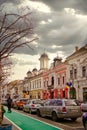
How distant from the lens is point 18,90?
10994 centimetres

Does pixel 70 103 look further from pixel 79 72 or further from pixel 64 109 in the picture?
pixel 79 72

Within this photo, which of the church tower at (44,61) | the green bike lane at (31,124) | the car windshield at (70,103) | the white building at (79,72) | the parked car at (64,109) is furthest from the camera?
the church tower at (44,61)

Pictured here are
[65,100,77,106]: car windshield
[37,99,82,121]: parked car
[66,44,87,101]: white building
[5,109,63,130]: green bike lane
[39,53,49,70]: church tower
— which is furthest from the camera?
[39,53,49,70]: church tower

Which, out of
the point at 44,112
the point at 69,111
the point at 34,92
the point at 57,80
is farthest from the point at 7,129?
the point at 34,92

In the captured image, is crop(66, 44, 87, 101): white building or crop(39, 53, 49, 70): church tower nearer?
crop(66, 44, 87, 101): white building

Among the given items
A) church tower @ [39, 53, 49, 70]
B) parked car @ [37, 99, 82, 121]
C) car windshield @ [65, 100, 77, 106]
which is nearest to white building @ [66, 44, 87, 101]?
parked car @ [37, 99, 82, 121]

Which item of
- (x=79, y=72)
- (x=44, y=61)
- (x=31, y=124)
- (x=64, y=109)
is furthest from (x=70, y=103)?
(x=44, y=61)

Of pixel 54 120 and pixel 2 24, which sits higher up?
pixel 2 24

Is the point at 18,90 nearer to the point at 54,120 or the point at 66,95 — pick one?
the point at 66,95

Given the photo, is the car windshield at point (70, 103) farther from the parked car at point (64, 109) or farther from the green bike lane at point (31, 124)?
the green bike lane at point (31, 124)

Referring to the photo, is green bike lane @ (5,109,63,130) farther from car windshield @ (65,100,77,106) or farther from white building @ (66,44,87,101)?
white building @ (66,44,87,101)

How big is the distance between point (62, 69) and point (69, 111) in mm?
36092

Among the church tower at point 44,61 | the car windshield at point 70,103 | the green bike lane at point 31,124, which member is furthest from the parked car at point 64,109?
the church tower at point 44,61

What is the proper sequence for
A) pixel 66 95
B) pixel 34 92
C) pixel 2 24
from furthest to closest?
pixel 34 92 < pixel 66 95 < pixel 2 24
